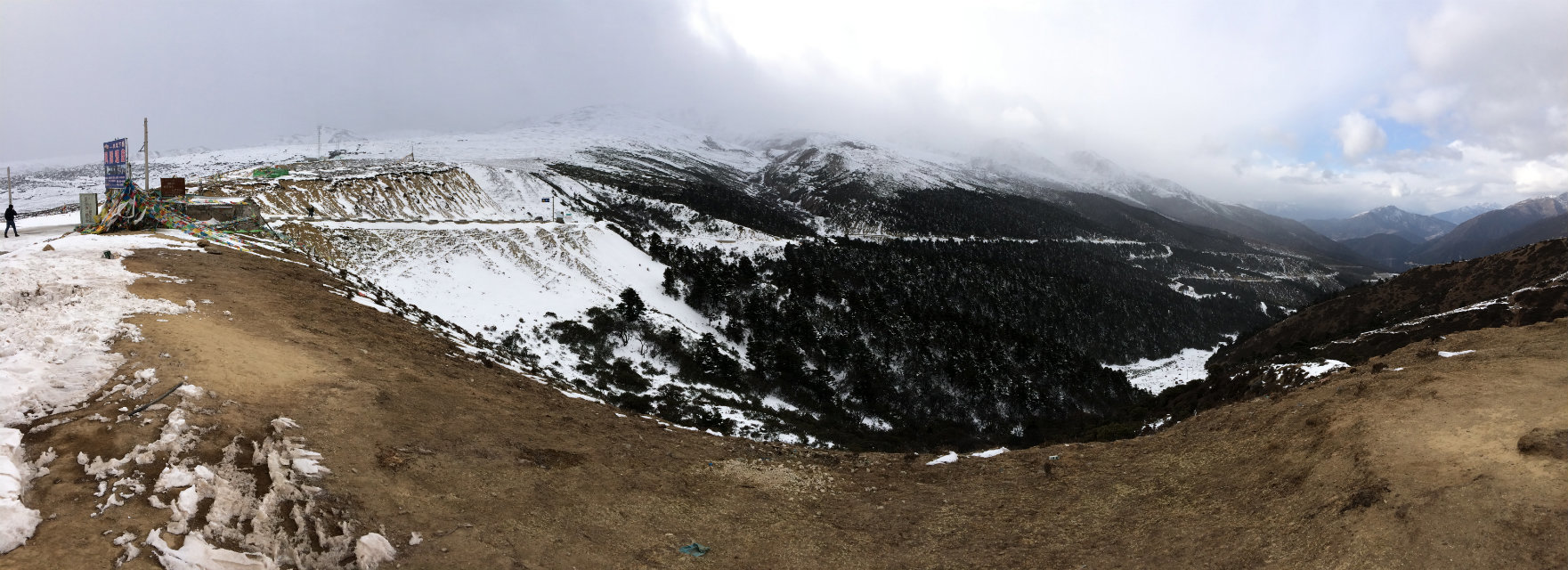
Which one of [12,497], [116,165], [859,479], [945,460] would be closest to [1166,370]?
[945,460]

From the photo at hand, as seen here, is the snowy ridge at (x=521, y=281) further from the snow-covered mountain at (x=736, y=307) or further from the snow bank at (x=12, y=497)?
the snow bank at (x=12, y=497)

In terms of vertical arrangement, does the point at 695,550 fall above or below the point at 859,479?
above

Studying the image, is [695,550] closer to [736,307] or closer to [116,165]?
[116,165]

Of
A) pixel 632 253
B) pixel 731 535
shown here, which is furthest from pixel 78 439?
pixel 632 253

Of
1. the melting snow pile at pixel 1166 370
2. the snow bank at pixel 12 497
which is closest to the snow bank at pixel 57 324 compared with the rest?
the snow bank at pixel 12 497

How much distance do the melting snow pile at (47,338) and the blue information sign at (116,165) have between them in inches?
414

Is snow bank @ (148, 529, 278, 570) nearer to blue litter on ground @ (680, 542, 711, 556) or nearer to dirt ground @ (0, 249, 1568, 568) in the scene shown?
dirt ground @ (0, 249, 1568, 568)

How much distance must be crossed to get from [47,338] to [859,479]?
51.5 ft

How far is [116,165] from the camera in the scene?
79.6 ft

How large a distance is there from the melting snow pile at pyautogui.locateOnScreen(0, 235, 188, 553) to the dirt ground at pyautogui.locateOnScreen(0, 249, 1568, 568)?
1.06 ft

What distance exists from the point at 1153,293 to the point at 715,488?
118 meters

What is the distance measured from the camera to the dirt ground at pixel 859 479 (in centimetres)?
760

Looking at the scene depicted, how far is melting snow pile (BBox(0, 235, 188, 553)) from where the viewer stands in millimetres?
7830

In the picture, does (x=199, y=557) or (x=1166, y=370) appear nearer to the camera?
(x=199, y=557)
